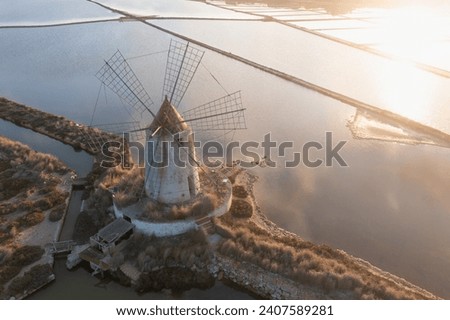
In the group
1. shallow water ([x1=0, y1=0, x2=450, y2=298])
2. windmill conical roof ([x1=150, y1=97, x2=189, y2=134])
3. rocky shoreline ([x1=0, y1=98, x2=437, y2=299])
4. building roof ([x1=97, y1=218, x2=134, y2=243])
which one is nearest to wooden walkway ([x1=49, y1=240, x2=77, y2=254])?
rocky shoreline ([x1=0, y1=98, x2=437, y2=299])

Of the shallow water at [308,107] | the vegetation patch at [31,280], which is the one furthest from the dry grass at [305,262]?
the vegetation patch at [31,280]

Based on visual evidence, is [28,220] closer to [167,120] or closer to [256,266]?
[167,120]

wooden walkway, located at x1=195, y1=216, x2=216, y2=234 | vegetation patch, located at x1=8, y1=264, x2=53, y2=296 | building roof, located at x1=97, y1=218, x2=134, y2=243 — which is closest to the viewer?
vegetation patch, located at x1=8, y1=264, x2=53, y2=296

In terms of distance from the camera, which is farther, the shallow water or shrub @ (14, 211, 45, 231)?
the shallow water

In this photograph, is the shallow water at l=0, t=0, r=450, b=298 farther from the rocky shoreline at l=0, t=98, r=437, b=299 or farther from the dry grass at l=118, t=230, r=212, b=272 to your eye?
the dry grass at l=118, t=230, r=212, b=272

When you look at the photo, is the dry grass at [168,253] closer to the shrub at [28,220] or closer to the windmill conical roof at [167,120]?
the windmill conical roof at [167,120]

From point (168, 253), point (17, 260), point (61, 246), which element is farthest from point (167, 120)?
point (17, 260)

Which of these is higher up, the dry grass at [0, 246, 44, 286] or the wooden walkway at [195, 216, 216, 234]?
the wooden walkway at [195, 216, 216, 234]
